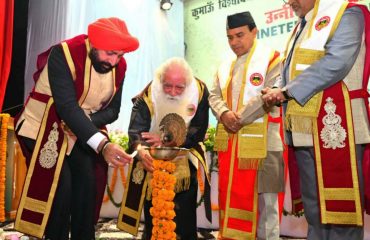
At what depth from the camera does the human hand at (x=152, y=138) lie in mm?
2457

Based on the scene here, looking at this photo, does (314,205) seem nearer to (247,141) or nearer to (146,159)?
(247,141)

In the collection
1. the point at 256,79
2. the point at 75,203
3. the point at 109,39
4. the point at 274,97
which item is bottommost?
the point at 75,203

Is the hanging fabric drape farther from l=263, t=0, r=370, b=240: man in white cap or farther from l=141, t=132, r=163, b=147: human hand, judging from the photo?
l=263, t=0, r=370, b=240: man in white cap

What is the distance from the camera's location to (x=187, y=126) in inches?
106

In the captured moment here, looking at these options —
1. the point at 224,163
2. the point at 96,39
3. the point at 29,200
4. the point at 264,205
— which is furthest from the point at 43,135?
the point at 264,205

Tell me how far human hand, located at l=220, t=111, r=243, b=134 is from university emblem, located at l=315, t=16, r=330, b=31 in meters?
0.82

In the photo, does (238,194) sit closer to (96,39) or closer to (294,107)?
(294,107)

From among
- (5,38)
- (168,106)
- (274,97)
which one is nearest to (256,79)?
(168,106)

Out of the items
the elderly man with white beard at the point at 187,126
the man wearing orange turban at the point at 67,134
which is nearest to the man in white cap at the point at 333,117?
the elderly man with white beard at the point at 187,126

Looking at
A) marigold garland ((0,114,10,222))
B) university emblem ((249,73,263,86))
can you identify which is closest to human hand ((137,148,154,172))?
university emblem ((249,73,263,86))

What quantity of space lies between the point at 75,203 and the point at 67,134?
1.32ft

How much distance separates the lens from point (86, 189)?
219 cm

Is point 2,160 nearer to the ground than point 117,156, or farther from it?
nearer to the ground

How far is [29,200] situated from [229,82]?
1.54m
